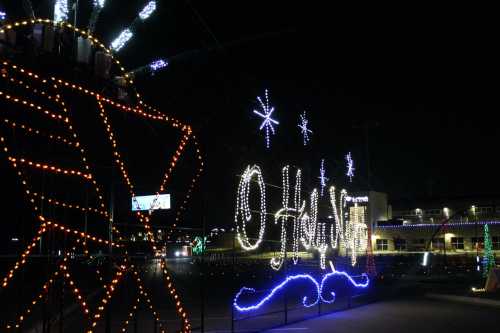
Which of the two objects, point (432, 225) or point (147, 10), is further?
point (432, 225)

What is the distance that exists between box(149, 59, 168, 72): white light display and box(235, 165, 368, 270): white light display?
11.4ft

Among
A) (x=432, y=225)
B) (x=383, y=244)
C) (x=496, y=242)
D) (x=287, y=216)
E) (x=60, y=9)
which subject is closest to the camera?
(x=60, y=9)

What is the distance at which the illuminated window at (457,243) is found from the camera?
5016 cm

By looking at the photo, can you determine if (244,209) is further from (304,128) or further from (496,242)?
(496,242)

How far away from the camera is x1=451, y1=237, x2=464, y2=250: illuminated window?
50156mm

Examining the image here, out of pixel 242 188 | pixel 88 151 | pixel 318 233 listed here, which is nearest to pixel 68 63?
pixel 88 151

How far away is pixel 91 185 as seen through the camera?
23.2 ft

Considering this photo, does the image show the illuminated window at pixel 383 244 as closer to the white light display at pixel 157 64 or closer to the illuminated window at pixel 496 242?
the illuminated window at pixel 496 242

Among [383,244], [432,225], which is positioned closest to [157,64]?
[432,225]

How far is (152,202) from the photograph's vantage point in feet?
23.7

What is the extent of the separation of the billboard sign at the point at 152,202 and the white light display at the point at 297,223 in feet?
9.06

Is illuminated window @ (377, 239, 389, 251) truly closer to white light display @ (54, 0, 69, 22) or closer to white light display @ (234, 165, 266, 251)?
white light display @ (234, 165, 266, 251)

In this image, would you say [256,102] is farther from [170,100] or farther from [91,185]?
[91,185]

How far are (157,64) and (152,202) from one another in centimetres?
593
